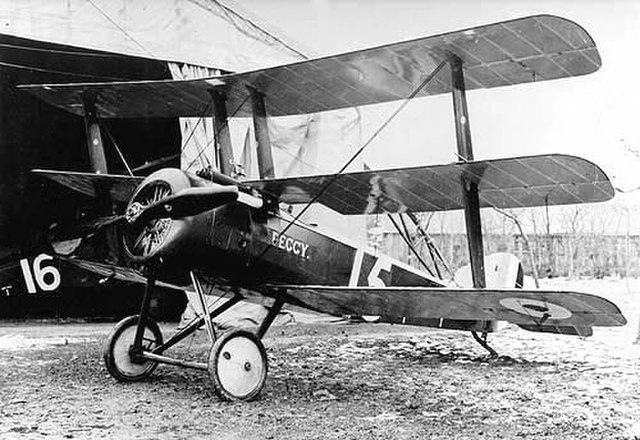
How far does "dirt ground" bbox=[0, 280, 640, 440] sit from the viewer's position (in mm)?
4004

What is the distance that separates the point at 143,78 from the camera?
9.55 meters

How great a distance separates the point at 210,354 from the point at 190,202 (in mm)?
1021

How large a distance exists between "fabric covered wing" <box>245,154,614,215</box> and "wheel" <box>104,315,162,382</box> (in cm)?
170

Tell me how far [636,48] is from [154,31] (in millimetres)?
6730

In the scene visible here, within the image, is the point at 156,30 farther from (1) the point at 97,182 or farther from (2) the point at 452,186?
(2) the point at 452,186

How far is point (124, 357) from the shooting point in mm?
5539

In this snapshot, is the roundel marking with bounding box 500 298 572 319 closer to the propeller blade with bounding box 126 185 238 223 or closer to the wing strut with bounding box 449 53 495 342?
the wing strut with bounding box 449 53 495 342

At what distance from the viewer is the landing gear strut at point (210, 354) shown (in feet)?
15.2

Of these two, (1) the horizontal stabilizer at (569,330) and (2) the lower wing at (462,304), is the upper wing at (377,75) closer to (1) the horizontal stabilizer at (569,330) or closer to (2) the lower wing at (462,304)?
(2) the lower wing at (462,304)

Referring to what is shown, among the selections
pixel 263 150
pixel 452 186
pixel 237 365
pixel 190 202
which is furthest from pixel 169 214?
pixel 452 186

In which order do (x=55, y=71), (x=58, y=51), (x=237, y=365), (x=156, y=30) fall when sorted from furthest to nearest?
(x=156, y=30) → (x=55, y=71) → (x=58, y=51) → (x=237, y=365)

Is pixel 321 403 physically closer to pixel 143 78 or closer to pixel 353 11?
pixel 353 11

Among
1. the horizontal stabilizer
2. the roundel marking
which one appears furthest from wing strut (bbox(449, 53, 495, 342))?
the horizontal stabilizer

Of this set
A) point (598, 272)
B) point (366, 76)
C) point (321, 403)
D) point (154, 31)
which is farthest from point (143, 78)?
point (598, 272)
